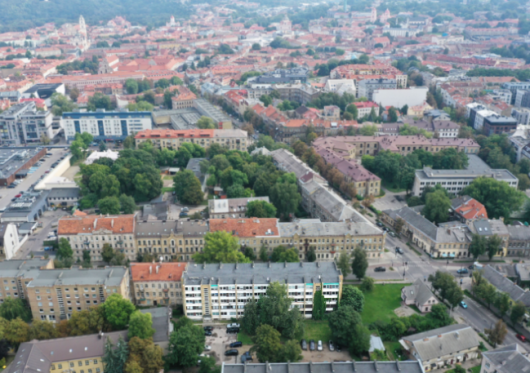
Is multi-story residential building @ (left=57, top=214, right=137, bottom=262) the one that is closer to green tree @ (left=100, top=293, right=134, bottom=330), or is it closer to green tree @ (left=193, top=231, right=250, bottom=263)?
green tree @ (left=193, top=231, right=250, bottom=263)

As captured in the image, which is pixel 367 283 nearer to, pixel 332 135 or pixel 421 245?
pixel 421 245

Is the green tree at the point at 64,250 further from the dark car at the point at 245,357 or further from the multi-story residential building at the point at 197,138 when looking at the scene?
the multi-story residential building at the point at 197,138

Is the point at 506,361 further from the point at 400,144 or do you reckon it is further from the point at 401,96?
the point at 401,96

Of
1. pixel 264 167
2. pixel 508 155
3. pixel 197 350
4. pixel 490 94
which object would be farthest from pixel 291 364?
pixel 490 94

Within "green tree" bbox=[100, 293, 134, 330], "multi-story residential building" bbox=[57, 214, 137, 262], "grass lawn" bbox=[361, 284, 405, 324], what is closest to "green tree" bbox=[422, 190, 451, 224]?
"grass lawn" bbox=[361, 284, 405, 324]

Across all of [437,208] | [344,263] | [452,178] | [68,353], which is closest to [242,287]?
[344,263]

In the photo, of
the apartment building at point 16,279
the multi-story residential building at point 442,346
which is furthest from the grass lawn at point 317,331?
the apartment building at point 16,279
